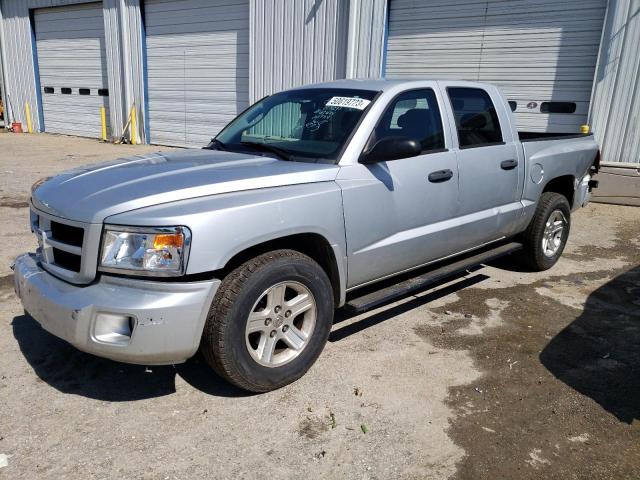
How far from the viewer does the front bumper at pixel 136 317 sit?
2.70 m

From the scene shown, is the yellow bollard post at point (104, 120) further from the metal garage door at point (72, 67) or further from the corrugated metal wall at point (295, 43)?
the corrugated metal wall at point (295, 43)

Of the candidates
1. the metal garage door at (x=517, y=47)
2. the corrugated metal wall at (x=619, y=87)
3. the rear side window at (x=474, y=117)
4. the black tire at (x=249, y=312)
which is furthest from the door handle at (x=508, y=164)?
the metal garage door at (x=517, y=47)

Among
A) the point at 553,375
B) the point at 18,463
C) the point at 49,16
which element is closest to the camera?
the point at 18,463

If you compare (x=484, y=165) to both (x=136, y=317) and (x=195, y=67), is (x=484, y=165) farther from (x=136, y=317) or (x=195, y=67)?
(x=195, y=67)

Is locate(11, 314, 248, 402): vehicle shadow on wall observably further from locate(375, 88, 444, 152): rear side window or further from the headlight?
locate(375, 88, 444, 152): rear side window

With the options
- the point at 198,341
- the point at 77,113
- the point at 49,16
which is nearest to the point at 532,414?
the point at 198,341

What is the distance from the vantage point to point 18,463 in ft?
8.57

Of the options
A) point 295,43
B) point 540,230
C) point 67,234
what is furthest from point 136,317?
point 295,43

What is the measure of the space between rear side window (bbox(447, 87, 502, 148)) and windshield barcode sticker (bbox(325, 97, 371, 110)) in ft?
2.97

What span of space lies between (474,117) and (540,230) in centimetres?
149

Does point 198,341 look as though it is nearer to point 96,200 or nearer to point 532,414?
point 96,200

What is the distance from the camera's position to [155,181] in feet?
10.2

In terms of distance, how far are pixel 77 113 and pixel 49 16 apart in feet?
11.0

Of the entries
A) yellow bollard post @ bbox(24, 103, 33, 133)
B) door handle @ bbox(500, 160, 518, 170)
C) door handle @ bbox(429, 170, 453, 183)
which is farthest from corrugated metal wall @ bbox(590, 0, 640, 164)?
yellow bollard post @ bbox(24, 103, 33, 133)
